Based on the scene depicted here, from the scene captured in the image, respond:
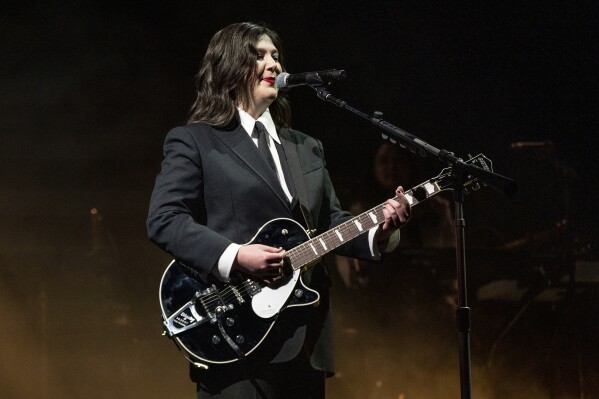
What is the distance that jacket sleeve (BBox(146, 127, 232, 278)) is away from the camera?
2188mm

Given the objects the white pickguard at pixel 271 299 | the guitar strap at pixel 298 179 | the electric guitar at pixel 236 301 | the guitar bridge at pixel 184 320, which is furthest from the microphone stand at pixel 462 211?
the guitar bridge at pixel 184 320

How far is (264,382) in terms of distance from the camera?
219 cm

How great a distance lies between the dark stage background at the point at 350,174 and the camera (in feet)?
14.1

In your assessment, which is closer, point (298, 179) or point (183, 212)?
point (183, 212)

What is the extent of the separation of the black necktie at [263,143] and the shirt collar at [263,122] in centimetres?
2

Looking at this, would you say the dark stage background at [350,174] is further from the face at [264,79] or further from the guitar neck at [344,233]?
the guitar neck at [344,233]

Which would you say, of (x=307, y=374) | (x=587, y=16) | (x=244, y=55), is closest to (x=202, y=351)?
(x=307, y=374)

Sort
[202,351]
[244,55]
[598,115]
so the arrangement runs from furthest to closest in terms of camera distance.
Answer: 1. [598,115]
2. [244,55]
3. [202,351]

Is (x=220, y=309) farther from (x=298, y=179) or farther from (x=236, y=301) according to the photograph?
(x=298, y=179)

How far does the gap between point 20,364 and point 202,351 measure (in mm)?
2601

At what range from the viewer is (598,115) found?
423 centimetres

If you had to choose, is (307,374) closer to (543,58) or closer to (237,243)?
(237,243)

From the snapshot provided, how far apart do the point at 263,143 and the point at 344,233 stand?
40 centimetres

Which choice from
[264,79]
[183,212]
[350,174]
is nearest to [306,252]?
[183,212]
